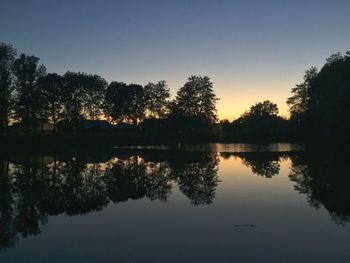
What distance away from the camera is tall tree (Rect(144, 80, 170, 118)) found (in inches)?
4820

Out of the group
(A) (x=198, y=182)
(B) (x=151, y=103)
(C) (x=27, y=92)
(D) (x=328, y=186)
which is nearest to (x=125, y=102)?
(B) (x=151, y=103)

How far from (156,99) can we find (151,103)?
209 centimetres

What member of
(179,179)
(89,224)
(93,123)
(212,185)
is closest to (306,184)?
(212,185)

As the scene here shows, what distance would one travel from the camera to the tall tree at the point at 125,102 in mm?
118062

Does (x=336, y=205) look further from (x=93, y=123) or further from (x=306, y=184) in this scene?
(x=93, y=123)

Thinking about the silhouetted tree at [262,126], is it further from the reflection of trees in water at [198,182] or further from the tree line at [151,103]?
the reflection of trees in water at [198,182]

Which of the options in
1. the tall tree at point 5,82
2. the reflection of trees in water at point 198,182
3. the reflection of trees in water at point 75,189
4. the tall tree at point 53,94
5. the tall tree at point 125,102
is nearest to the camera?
the reflection of trees in water at point 75,189

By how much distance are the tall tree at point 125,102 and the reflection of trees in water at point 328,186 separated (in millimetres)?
89931

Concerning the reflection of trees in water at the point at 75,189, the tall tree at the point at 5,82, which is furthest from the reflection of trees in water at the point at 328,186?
the tall tree at the point at 5,82

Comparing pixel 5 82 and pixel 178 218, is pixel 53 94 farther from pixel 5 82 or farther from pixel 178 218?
pixel 178 218

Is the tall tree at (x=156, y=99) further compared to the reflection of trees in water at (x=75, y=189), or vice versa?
the tall tree at (x=156, y=99)

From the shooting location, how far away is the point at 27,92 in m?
80.4

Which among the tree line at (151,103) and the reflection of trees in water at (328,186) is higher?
the tree line at (151,103)

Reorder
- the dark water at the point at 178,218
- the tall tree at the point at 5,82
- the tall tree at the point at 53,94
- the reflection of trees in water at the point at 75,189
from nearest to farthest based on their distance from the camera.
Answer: the dark water at the point at 178,218 < the reflection of trees in water at the point at 75,189 < the tall tree at the point at 5,82 < the tall tree at the point at 53,94
